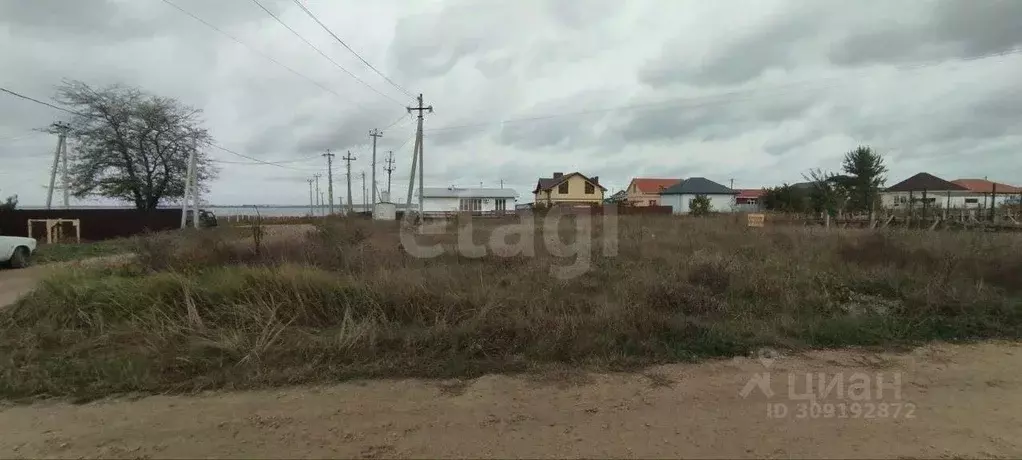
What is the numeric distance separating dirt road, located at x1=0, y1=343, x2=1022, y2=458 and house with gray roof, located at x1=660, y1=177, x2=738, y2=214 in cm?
5537

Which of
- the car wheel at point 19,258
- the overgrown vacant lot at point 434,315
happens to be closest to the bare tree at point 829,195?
the overgrown vacant lot at point 434,315

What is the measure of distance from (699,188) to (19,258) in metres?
58.6

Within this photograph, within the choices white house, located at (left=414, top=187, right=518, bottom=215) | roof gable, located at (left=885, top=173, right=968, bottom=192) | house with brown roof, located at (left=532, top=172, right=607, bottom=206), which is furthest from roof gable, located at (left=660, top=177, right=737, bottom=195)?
white house, located at (left=414, top=187, right=518, bottom=215)

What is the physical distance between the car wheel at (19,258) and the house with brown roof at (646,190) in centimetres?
5958

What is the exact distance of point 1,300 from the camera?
8195mm

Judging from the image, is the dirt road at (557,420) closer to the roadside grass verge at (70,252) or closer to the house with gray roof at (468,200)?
the roadside grass verge at (70,252)

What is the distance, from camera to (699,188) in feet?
192

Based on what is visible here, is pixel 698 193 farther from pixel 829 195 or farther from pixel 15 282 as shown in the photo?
pixel 15 282

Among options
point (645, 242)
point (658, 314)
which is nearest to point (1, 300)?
point (658, 314)

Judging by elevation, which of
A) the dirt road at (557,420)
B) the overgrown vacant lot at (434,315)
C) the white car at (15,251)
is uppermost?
the white car at (15,251)

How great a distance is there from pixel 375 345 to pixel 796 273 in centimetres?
745

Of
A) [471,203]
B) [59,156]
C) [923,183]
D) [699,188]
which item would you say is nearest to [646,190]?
[699,188]

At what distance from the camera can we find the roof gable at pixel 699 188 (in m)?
57.8

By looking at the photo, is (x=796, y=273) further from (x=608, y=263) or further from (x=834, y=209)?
(x=834, y=209)
